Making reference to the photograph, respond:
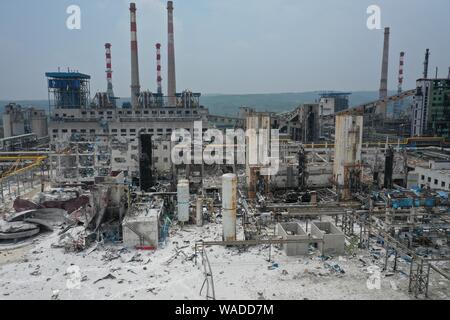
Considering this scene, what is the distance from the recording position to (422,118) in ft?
161

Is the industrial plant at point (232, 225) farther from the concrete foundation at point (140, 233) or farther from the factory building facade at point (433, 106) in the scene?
the factory building facade at point (433, 106)

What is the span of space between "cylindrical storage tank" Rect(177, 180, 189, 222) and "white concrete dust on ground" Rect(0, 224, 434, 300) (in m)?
3.07

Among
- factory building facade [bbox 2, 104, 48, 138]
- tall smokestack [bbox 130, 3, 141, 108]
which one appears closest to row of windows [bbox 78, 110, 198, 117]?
tall smokestack [bbox 130, 3, 141, 108]

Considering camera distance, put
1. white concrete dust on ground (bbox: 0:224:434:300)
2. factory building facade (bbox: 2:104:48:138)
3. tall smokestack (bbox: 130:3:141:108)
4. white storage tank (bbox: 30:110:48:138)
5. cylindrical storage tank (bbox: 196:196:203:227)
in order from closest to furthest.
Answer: white concrete dust on ground (bbox: 0:224:434:300) → cylindrical storage tank (bbox: 196:196:203:227) → factory building facade (bbox: 2:104:48:138) → tall smokestack (bbox: 130:3:141:108) → white storage tank (bbox: 30:110:48:138)

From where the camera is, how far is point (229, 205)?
16.6m

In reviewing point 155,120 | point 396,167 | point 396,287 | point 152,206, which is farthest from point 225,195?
point 155,120

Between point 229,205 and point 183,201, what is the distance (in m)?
3.65

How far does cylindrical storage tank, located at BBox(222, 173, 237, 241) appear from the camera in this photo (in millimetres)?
16438

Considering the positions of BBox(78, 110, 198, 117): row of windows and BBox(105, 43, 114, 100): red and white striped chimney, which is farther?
BBox(105, 43, 114, 100): red and white striped chimney

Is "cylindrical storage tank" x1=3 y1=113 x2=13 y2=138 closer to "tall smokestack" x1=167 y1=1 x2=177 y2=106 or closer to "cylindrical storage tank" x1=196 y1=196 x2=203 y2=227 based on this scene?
"tall smokestack" x1=167 y1=1 x2=177 y2=106

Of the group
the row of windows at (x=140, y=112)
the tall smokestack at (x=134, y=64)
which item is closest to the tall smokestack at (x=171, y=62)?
the row of windows at (x=140, y=112)

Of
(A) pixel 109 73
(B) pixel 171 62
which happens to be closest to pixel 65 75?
(A) pixel 109 73

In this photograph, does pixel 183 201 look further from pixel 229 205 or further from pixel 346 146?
pixel 346 146

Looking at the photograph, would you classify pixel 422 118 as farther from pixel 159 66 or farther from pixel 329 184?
pixel 159 66
